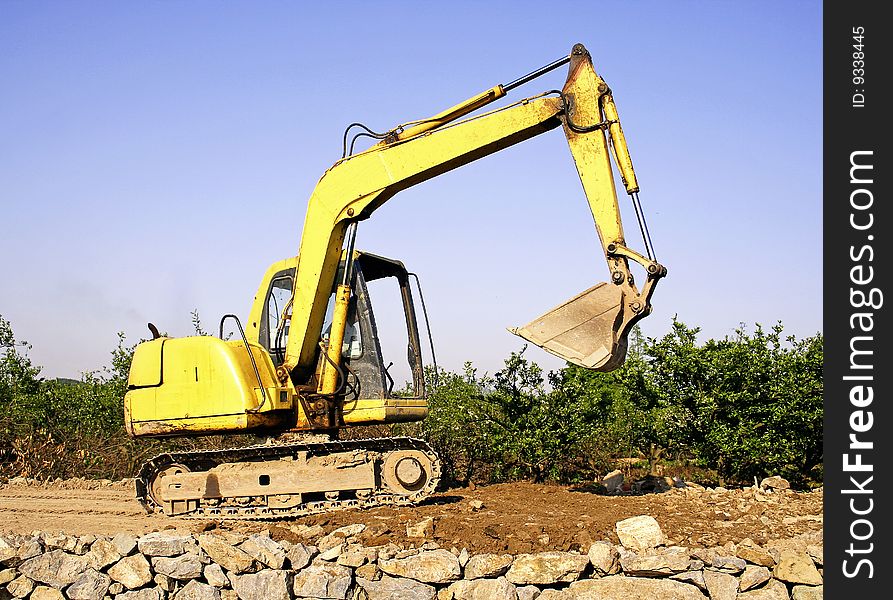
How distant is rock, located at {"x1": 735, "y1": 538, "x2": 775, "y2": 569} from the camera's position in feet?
23.9

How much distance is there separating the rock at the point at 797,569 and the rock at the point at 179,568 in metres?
5.00

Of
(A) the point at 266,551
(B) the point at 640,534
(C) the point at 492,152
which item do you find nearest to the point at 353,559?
(A) the point at 266,551

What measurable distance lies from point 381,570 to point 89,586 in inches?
101

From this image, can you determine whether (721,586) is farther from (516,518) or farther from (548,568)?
(516,518)

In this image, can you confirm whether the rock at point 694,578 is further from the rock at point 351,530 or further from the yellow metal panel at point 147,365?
the yellow metal panel at point 147,365

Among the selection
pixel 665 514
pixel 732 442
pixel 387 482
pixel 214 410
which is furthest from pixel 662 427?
pixel 214 410

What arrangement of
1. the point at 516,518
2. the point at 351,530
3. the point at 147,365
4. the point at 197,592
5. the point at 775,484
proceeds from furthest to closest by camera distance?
the point at 775,484 → the point at 147,365 → the point at 516,518 → the point at 351,530 → the point at 197,592

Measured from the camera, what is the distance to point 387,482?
9508 millimetres

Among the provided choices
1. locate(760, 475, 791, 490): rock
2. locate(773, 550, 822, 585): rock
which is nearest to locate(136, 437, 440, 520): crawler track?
locate(773, 550, 822, 585): rock

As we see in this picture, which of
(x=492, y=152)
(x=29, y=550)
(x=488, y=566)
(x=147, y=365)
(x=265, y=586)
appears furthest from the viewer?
(x=147, y=365)

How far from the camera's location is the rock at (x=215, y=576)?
25.5 ft

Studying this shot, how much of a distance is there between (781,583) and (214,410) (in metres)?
6.00

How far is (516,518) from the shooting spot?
8.65m

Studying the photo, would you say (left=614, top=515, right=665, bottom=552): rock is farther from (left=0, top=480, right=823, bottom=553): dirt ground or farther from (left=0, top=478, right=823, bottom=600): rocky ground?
(left=0, top=480, right=823, bottom=553): dirt ground
